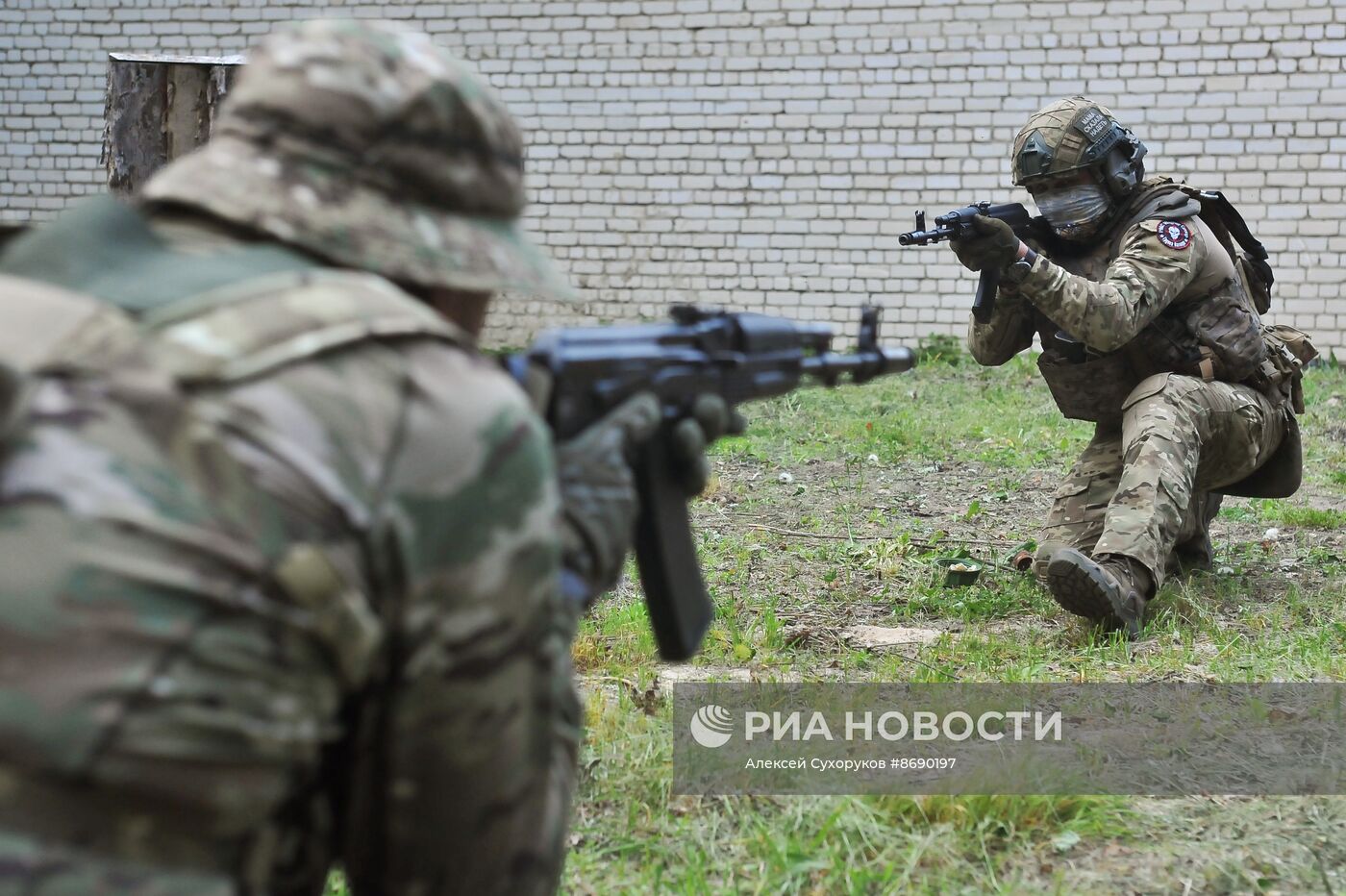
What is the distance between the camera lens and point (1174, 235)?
4.38 m

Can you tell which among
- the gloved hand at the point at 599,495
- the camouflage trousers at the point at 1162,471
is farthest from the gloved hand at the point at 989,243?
the gloved hand at the point at 599,495

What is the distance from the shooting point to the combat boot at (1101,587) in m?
3.80

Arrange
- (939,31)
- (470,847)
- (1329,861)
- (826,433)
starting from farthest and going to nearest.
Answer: (939,31)
(826,433)
(1329,861)
(470,847)

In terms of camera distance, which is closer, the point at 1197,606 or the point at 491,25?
the point at 1197,606

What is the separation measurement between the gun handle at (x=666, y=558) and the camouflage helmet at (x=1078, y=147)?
3.05 meters

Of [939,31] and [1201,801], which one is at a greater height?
[939,31]

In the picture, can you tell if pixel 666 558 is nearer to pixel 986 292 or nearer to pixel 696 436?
pixel 696 436

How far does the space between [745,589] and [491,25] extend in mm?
7491

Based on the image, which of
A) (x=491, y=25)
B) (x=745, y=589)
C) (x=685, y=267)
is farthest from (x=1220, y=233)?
(x=491, y=25)

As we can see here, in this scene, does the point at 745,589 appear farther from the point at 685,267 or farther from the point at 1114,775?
the point at 685,267

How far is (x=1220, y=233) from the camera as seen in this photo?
15.6 feet

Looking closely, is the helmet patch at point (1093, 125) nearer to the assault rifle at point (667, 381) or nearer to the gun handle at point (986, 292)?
the gun handle at point (986, 292)

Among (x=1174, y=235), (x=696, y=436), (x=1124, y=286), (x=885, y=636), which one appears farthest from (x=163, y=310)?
(x=1174, y=235)

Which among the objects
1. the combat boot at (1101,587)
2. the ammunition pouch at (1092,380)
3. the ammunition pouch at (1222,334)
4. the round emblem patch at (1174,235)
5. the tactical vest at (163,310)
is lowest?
the combat boot at (1101,587)
